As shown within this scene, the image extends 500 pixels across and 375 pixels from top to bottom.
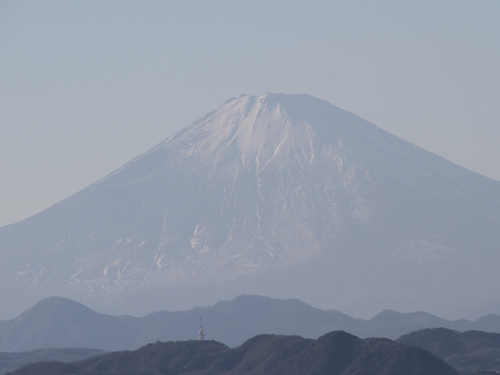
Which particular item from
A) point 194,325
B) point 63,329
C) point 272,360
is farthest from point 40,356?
point 272,360

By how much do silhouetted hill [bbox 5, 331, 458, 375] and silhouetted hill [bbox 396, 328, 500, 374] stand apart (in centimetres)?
877

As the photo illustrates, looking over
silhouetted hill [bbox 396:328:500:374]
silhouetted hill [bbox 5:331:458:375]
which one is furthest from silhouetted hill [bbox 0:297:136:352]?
silhouetted hill [bbox 5:331:458:375]

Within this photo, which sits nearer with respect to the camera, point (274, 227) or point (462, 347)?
point (462, 347)

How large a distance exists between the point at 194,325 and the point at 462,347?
50023 millimetres

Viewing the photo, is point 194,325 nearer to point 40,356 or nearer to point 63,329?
point 63,329

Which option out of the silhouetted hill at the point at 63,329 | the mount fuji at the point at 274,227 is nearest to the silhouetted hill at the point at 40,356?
the silhouetted hill at the point at 63,329

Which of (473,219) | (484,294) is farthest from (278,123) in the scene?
(484,294)

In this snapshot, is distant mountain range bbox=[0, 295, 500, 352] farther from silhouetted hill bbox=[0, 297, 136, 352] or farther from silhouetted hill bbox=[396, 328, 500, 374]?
silhouetted hill bbox=[396, 328, 500, 374]

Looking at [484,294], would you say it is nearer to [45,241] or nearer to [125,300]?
[125,300]

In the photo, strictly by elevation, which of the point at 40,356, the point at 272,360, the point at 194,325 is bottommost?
the point at 272,360

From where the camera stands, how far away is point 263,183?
153 metres

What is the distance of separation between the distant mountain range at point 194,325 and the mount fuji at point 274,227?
965 inches

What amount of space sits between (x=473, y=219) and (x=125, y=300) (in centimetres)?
6058

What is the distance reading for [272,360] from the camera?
4528 centimetres
